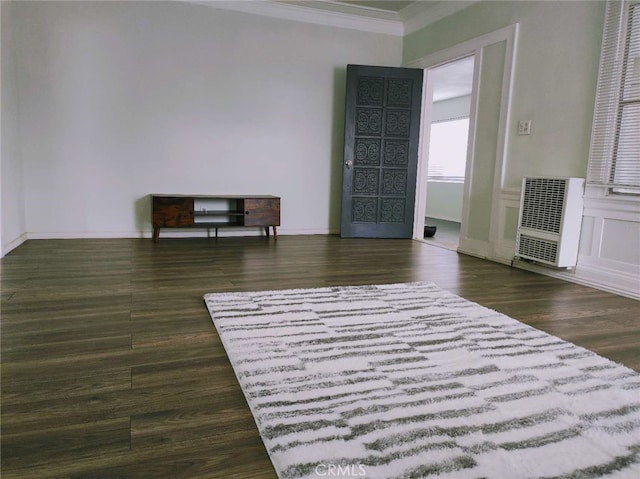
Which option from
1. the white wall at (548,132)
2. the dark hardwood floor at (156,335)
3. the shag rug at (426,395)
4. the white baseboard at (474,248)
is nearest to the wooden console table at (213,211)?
the dark hardwood floor at (156,335)

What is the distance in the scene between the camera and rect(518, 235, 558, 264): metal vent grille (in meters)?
3.65

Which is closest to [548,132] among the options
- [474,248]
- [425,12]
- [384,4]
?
[474,248]

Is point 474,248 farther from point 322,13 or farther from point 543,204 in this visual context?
point 322,13

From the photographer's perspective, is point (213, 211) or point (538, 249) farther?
point (213, 211)

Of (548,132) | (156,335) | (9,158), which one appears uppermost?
(548,132)

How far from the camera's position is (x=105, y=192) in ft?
16.6

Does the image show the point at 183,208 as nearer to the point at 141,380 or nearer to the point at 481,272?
the point at 481,272

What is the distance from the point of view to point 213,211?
17.5ft

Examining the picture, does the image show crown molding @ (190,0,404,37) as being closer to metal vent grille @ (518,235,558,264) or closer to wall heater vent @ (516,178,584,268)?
wall heater vent @ (516,178,584,268)

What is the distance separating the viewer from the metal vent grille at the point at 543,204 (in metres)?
3.58

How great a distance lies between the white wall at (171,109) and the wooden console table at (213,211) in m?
0.22

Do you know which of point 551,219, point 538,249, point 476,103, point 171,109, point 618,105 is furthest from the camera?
point 171,109

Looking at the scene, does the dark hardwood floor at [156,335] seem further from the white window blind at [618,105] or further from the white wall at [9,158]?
the white window blind at [618,105]

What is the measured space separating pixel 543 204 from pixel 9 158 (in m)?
4.75
